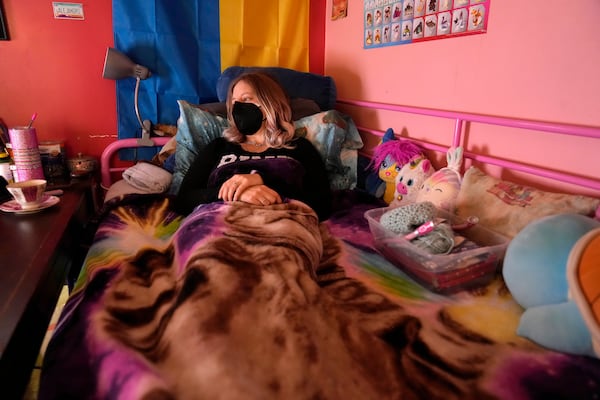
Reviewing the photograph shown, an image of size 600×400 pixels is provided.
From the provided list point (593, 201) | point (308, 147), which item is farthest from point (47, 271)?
point (593, 201)

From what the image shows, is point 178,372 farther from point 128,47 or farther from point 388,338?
point 128,47

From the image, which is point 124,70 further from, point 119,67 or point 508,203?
point 508,203

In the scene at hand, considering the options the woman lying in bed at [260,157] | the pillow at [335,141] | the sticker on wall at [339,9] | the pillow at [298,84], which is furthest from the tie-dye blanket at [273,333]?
the sticker on wall at [339,9]

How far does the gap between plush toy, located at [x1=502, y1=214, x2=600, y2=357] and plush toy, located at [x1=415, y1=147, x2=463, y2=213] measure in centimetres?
→ 32

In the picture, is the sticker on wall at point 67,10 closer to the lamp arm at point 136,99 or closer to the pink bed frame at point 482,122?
the lamp arm at point 136,99

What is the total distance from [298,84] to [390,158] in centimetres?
62

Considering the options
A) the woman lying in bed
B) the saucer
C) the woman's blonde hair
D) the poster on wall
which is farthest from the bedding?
the poster on wall

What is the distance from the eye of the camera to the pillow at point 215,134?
5.32 feet

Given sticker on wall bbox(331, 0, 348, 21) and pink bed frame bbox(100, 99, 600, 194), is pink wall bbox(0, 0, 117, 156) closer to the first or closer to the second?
pink bed frame bbox(100, 99, 600, 194)

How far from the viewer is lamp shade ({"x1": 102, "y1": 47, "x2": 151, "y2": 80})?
1689 millimetres

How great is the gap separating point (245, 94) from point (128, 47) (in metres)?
0.75

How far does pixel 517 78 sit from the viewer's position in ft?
3.89

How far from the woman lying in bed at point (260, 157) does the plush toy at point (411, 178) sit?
0.26 metres

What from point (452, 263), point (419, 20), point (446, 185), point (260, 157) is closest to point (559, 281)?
point (452, 263)
